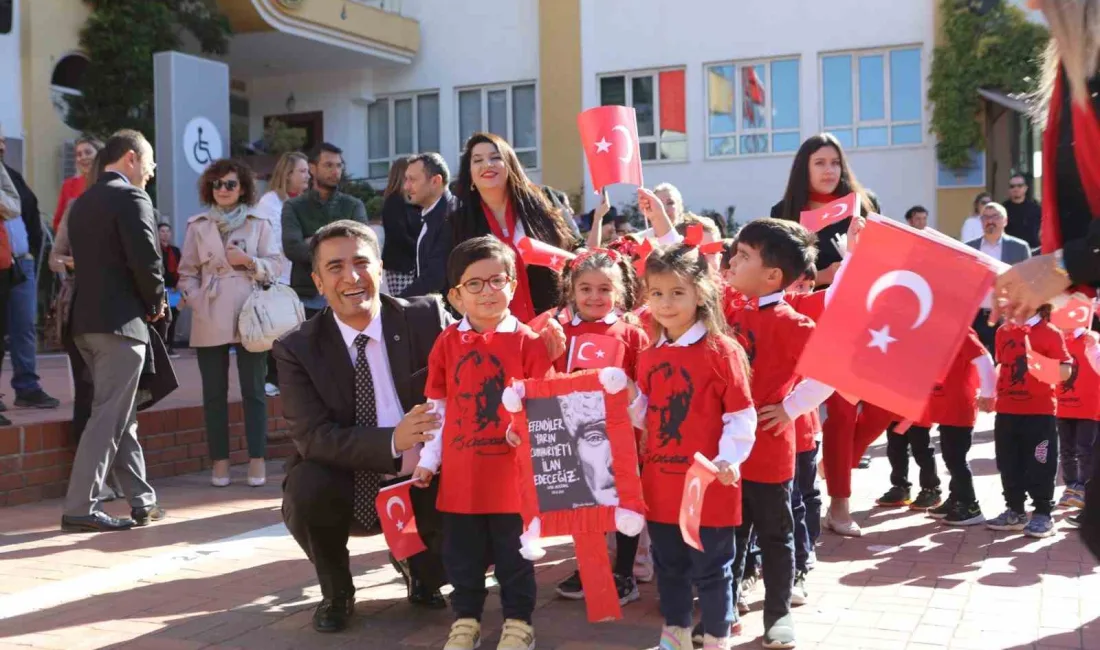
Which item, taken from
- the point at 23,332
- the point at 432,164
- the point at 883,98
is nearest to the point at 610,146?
the point at 432,164

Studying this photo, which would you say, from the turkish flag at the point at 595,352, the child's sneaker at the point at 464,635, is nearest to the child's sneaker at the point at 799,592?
the turkish flag at the point at 595,352

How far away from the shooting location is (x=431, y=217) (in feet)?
19.4

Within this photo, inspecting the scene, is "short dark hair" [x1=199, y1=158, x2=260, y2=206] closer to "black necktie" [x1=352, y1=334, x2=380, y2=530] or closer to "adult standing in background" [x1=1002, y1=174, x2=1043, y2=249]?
"black necktie" [x1=352, y1=334, x2=380, y2=530]

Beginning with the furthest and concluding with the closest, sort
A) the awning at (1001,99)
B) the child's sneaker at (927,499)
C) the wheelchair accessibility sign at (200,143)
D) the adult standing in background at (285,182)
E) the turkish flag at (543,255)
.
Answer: the awning at (1001,99)
the wheelchair accessibility sign at (200,143)
the adult standing in background at (285,182)
the child's sneaker at (927,499)
the turkish flag at (543,255)

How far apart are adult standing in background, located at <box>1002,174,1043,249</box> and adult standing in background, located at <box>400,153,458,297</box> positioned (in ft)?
30.8

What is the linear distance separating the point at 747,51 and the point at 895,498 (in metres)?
15.5

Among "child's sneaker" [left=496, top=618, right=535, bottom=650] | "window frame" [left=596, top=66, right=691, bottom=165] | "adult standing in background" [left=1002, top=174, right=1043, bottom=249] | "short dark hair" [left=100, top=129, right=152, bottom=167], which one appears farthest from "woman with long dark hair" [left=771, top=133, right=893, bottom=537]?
"window frame" [left=596, top=66, right=691, bottom=165]

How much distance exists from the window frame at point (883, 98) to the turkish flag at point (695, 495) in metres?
18.0

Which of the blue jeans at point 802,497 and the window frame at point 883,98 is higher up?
the window frame at point 883,98

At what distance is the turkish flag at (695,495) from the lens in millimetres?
3512

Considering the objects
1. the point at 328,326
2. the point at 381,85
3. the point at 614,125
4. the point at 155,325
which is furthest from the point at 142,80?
the point at 328,326

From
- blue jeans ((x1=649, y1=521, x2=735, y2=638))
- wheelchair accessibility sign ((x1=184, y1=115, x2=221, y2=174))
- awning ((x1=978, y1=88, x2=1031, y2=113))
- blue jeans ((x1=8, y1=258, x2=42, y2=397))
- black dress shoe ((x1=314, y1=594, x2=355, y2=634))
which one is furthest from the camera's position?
awning ((x1=978, y1=88, x2=1031, y2=113))

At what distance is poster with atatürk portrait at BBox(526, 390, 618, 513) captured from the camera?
3.77 metres

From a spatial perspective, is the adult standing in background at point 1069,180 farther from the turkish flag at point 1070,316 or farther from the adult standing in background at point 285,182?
the adult standing in background at point 285,182
